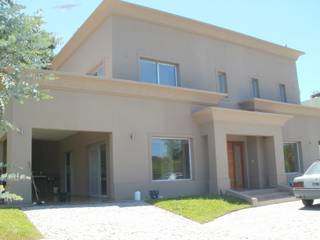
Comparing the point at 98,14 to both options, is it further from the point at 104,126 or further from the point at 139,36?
the point at 104,126

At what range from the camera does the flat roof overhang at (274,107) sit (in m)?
21.3

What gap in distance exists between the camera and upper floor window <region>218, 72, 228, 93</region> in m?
21.4

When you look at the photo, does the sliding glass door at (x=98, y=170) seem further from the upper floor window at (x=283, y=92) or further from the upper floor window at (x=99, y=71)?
the upper floor window at (x=283, y=92)

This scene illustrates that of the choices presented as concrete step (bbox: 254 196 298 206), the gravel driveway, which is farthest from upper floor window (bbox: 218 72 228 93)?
the gravel driveway

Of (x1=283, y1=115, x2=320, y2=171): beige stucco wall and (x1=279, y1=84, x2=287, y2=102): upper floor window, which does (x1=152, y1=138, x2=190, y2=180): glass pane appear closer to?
(x1=283, y1=115, x2=320, y2=171): beige stucco wall

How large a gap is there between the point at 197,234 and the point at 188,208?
3.34 m

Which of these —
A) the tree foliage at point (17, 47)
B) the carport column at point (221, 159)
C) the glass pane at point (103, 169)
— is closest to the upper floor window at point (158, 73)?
the carport column at point (221, 159)

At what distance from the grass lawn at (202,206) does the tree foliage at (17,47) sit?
27.6 ft

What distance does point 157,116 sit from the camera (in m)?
17.3

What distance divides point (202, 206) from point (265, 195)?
497cm

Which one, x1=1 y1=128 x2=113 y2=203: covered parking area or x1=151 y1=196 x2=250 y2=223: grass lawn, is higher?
x1=1 y1=128 x2=113 y2=203: covered parking area

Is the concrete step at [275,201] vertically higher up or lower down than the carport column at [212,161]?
lower down

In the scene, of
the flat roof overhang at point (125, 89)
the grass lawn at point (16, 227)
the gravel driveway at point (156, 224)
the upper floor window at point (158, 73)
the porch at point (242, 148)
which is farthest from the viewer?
the upper floor window at point (158, 73)

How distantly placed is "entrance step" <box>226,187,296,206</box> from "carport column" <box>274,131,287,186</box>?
87cm
